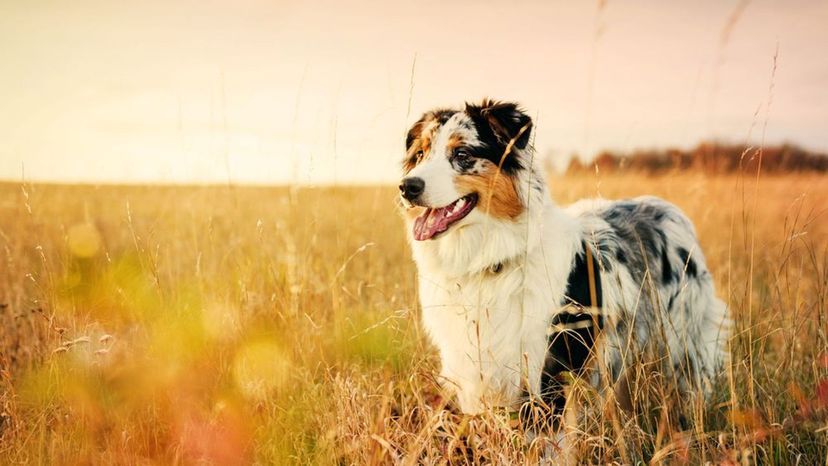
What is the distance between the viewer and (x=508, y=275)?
3178 millimetres

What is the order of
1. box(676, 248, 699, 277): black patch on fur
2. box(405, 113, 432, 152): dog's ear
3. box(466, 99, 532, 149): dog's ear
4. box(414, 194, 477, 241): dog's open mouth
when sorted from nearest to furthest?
box(414, 194, 477, 241): dog's open mouth
box(466, 99, 532, 149): dog's ear
box(405, 113, 432, 152): dog's ear
box(676, 248, 699, 277): black patch on fur

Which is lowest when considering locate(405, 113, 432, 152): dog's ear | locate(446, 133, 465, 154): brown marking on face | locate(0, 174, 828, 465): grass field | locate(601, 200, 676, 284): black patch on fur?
locate(0, 174, 828, 465): grass field

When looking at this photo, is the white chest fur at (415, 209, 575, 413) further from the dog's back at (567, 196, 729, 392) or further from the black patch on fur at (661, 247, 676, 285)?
the black patch on fur at (661, 247, 676, 285)

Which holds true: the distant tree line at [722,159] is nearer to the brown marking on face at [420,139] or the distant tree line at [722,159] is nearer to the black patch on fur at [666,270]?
the black patch on fur at [666,270]

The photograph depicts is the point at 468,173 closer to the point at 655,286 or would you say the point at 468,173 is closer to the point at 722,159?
Result: the point at 655,286

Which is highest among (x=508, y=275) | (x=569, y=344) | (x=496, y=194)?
(x=496, y=194)

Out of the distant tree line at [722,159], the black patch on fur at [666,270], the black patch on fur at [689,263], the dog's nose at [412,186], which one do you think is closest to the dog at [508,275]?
the dog's nose at [412,186]

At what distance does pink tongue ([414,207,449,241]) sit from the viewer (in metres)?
3.15

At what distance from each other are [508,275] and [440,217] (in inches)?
19.4

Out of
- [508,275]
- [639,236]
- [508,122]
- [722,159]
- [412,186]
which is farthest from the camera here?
[722,159]

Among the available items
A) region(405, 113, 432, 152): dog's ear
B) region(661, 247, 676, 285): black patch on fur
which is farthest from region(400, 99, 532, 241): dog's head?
region(661, 247, 676, 285): black patch on fur

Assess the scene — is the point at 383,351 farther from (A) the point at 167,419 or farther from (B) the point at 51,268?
(B) the point at 51,268

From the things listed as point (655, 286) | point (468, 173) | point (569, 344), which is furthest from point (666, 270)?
point (468, 173)

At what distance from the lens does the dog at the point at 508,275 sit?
307 centimetres
